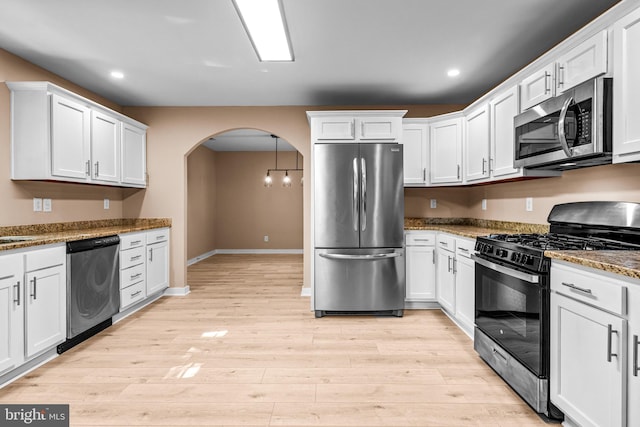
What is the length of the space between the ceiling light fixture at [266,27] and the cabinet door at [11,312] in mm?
2202

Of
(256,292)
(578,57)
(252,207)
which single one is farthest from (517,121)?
(252,207)

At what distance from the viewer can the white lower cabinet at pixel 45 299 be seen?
8.12 feet

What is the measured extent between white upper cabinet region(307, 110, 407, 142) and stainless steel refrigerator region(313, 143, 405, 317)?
18cm

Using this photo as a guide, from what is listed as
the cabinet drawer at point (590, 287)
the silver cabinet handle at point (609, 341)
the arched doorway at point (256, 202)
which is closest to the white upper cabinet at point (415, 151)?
the cabinet drawer at point (590, 287)

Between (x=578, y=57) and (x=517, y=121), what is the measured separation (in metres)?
0.65

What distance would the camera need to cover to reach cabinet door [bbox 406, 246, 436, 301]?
3957mm

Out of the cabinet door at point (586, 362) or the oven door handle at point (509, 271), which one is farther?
the oven door handle at point (509, 271)

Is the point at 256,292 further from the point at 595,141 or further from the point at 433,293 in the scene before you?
the point at 595,141

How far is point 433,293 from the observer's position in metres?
3.96

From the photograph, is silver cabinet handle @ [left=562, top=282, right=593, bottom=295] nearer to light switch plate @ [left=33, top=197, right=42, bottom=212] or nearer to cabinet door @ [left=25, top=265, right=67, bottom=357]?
cabinet door @ [left=25, top=265, right=67, bottom=357]

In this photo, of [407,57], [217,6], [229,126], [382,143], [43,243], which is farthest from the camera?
[229,126]

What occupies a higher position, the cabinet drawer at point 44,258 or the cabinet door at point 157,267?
the cabinet drawer at point 44,258

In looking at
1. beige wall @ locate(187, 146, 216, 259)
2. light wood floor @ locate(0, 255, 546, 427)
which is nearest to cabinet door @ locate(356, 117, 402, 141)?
light wood floor @ locate(0, 255, 546, 427)

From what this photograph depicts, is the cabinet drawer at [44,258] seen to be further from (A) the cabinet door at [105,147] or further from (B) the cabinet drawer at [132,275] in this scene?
(A) the cabinet door at [105,147]
